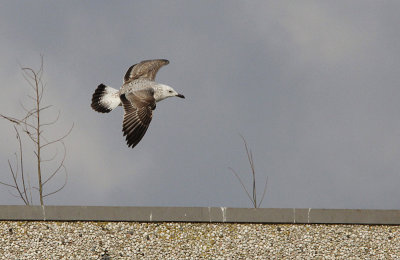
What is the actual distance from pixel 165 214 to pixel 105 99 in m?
3.86

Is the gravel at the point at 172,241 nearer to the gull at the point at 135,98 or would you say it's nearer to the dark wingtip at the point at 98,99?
the gull at the point at 135,98

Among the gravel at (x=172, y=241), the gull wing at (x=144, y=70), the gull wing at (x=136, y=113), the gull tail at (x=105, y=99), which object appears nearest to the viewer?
the gravel at (x=172, y=241)

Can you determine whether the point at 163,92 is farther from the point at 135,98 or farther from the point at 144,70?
the point at 144,70

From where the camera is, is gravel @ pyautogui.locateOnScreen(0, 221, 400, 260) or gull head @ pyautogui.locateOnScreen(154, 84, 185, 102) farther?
gull head @ pyautogui.locateOnScreen(154, 84, 185, 102)

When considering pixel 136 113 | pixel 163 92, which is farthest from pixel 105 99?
pixel 136 113

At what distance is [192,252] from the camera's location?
9875 millimetres

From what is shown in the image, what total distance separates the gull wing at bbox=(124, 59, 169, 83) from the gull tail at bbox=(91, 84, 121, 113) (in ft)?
2.80

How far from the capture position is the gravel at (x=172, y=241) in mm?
9758

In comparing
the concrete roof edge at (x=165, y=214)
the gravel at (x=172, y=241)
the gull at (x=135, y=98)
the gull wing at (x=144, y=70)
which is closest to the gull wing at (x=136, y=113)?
the gull at (x=135, y=98)

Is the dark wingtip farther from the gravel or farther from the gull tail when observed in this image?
the gravel

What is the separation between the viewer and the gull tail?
12617 millimetres

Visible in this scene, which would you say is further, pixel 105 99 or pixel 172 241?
pixel 105 99

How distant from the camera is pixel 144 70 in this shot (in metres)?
14.3

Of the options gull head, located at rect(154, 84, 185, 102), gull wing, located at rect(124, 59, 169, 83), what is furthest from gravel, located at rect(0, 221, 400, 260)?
gull wing, located at rect(124, 59, 169, 83)
